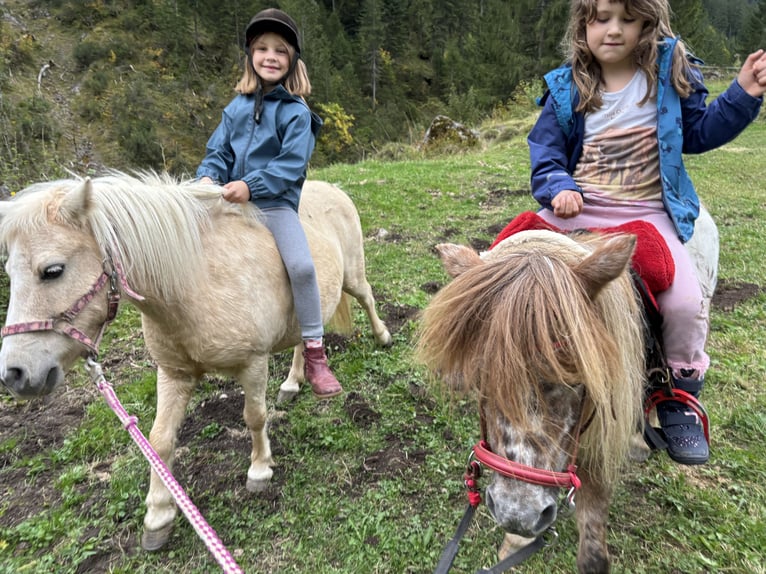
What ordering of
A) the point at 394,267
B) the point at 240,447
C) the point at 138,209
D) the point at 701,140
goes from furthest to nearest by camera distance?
1. the point at 394,267
2. the point at 240,447
3. the point at 701,140
4. the point at 138,209

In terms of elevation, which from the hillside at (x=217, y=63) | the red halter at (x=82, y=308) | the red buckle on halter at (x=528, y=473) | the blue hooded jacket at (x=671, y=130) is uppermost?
the hillside at (x=217, y=63)

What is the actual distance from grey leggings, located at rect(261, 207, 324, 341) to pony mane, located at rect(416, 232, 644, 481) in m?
1.29

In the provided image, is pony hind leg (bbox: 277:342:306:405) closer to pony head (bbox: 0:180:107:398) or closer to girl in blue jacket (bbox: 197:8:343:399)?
girl in blue jacket (bbox: 197:8:343:399)

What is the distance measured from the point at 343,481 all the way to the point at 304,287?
124cm

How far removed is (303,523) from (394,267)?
3.74 metres

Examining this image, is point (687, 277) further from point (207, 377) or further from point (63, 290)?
point (207, 377)

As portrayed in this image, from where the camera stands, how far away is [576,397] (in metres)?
1.27

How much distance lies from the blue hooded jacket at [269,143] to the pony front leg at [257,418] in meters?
1.08

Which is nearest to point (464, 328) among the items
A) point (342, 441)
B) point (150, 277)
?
point (150, 277)

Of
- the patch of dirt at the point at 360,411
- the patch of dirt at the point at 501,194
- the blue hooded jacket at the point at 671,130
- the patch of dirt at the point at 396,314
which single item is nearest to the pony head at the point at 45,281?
the patch of dirt at the point at 360,411

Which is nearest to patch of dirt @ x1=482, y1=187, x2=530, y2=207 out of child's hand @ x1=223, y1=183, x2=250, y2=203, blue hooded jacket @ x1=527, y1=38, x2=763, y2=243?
blue hooded jacket @ x1=527, y1=38, x2=763, y2=243

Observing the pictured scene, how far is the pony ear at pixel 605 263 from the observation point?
1184 mm

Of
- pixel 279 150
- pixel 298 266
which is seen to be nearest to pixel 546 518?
pixel 298 266

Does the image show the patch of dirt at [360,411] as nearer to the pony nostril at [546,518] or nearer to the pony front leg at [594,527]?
the pony front leg at [594,527]
